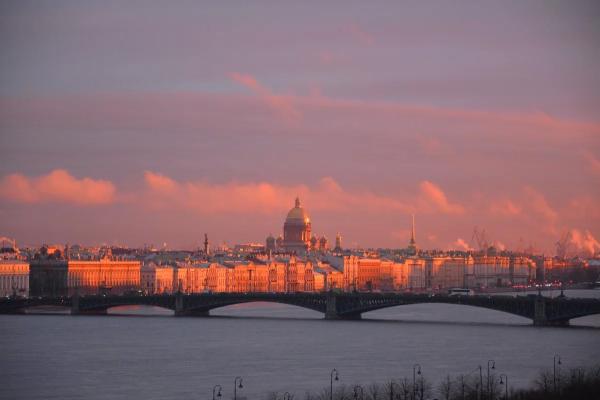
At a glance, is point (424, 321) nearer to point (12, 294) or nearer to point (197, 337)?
point (197, 337)

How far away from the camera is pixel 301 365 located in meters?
46.8

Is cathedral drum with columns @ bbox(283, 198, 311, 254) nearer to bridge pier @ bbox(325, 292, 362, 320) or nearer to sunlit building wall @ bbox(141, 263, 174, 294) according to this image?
sunlit building wall @ bbox(141, 263, 174, 294)

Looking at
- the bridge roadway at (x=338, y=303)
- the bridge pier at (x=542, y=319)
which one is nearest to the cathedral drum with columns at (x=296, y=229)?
the bridge roadway at (x=338, y=303)

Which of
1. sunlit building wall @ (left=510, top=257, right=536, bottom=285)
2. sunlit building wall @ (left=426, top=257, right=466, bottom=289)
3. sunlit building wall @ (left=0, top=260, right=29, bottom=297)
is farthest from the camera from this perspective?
sunlit building wall @ (left=510, top=257, right=536, bottom=285)

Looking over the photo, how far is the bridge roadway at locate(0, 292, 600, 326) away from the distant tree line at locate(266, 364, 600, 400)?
18.4 metres

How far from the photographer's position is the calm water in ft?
139

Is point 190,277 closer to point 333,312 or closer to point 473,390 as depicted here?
point 333,312

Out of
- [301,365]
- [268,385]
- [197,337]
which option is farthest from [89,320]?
[268,385]

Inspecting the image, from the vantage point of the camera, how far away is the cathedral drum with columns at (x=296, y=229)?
5329 inches

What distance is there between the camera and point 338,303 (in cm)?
6769

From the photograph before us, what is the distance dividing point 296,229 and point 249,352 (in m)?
85.1

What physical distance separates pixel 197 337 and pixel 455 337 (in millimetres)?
7855

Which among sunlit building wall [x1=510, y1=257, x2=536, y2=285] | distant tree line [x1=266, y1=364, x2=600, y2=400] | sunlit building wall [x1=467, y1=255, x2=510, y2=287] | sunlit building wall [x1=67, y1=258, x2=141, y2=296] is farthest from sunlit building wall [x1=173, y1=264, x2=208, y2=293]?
distant tree line [x1=266, y1=364, x2=600, y2=400]

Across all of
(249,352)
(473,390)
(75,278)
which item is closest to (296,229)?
(75,278)
